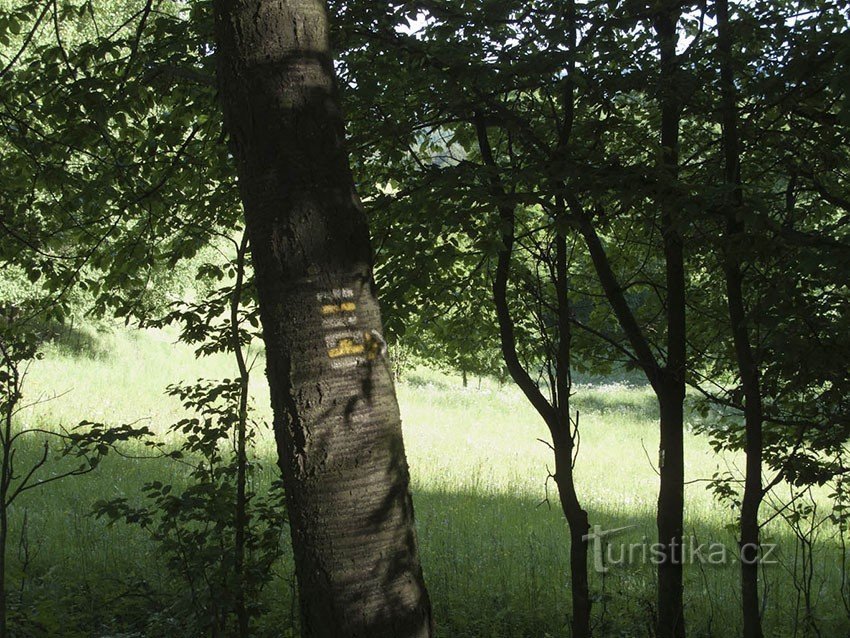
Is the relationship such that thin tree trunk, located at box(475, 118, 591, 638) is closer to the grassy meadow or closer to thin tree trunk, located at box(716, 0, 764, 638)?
the grassy meadow

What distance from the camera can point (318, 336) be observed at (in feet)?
7.13

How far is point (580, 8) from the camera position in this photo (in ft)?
14.9

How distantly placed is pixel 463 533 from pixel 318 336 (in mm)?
7434

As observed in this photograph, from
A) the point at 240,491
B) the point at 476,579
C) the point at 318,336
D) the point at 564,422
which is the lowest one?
the point at 476,579

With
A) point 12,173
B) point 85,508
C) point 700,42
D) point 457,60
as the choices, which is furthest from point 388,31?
point 85,508

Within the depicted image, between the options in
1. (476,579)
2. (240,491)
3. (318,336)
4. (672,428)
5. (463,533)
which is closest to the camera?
(318,336)

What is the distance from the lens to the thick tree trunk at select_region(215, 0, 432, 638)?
2.14m

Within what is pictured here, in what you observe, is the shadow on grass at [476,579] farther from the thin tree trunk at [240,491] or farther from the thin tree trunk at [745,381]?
the thin tree trunk at [240,491]

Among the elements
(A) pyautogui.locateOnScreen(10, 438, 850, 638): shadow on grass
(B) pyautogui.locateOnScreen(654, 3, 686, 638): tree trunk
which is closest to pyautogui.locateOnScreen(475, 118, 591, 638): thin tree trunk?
(A) pyautogui.locateOnScreen(10, 438, 850, 638): shadow on grass

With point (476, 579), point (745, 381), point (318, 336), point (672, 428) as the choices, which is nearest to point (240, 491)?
point (318, 336)

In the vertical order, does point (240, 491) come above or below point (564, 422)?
below

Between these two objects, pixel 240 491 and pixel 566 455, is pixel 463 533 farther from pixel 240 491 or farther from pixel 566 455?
pixel 240 491

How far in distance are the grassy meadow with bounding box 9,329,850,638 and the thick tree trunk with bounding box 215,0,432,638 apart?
1.90 metres

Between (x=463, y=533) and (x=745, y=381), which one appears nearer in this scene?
(x=745, y=381)
